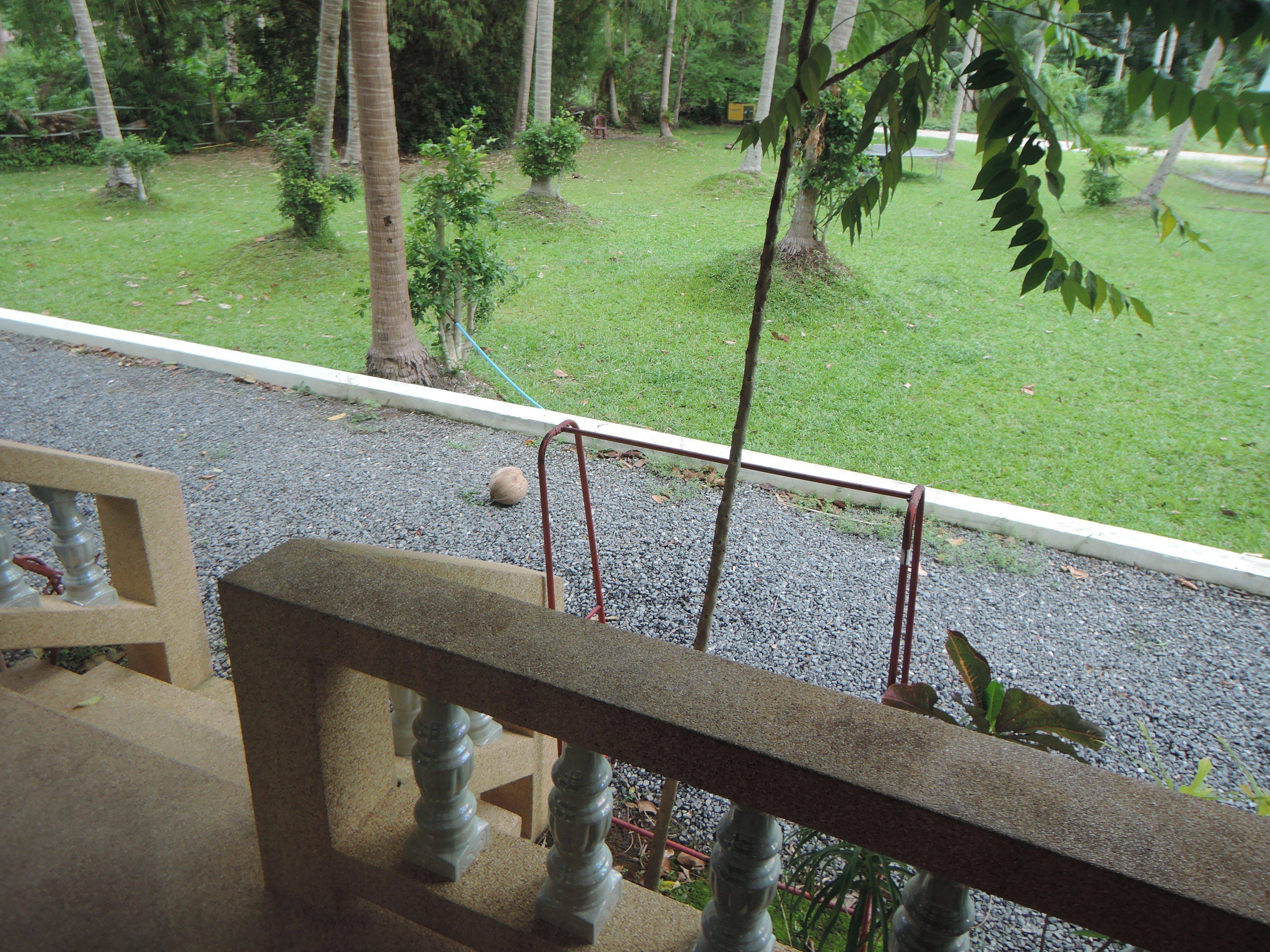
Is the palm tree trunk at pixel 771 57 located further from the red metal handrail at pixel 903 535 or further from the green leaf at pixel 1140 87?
the green leaf at pixel 1140 87

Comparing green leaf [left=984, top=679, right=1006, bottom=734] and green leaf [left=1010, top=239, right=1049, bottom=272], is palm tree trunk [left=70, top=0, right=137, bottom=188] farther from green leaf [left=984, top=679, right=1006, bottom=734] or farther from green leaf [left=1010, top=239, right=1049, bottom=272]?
green leaf [left=984, top=679, right=1006, bottom=734]

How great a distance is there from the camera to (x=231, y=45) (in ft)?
70.9

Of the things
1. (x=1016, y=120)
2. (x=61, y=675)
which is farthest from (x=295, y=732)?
Answer: (x=61, y=675)

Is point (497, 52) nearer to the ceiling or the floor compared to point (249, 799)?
nearer to the ceiling

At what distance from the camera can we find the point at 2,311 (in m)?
8.02

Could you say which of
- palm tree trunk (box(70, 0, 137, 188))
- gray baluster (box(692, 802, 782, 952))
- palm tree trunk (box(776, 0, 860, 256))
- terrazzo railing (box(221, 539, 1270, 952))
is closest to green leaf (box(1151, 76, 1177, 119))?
terrazzo railing (box(221, 539, 1270, 952))

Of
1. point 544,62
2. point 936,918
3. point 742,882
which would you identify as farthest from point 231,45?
point 936,918

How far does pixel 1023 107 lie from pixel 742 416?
924 millimetres

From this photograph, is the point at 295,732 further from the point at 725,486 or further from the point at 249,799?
the point at 725,486

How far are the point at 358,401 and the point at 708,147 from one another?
18760 mm

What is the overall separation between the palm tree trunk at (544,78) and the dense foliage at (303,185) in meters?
3.16

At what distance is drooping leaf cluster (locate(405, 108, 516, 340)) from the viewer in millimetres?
6586

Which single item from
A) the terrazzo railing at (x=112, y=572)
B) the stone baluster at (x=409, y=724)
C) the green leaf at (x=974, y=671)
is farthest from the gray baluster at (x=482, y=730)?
the terrazzo railing at (x=112, y=572)

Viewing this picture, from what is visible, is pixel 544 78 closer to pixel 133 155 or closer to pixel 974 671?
pixel 133 155
